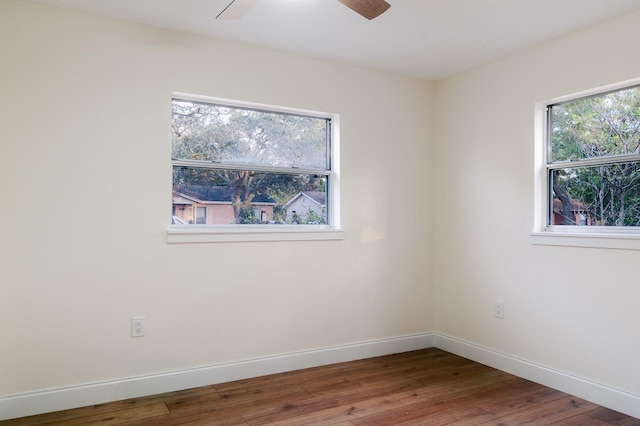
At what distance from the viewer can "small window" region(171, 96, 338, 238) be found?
3.15 metres

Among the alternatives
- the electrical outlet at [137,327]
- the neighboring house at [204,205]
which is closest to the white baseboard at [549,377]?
the neighboring house at [204,205]

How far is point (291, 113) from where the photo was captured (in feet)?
11.6

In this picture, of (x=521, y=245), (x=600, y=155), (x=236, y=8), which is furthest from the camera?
(x=521, y=245)

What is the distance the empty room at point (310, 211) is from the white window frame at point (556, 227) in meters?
0.02

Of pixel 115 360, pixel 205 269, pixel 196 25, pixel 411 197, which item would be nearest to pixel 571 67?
pixel 411 197

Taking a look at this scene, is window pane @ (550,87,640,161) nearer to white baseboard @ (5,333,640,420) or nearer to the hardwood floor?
white baseboard @ (5,333,640,420)

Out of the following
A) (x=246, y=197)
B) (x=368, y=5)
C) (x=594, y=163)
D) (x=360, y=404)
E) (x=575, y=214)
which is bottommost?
(x=360, y=404)

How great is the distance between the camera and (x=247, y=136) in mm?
3359

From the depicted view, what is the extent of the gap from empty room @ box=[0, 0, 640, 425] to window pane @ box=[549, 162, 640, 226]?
1 cm

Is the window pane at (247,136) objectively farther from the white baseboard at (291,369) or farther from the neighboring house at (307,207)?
the white baseboard at (291,369)

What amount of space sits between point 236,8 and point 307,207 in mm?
1723

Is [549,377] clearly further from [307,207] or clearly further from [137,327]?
[137,327]

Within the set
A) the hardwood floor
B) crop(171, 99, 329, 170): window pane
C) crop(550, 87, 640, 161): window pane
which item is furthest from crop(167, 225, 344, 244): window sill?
crop(550, 87, 640, 161): window pane

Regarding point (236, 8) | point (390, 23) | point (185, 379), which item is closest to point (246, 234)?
point (185, 379)
